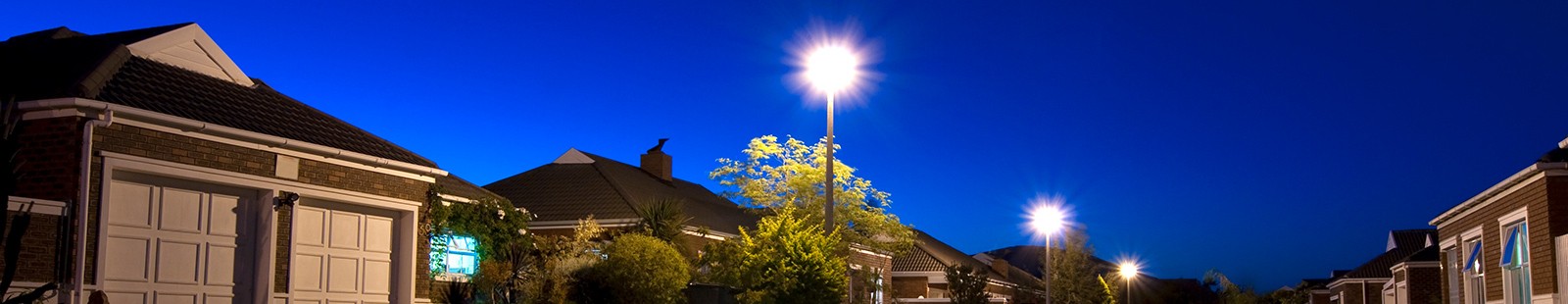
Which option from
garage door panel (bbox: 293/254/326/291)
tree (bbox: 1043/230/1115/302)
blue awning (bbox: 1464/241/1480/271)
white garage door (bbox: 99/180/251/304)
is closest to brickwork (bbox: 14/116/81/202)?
white garage door (bbox: 99/180/251/304)

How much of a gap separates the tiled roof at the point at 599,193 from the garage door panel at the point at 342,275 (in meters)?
13.9

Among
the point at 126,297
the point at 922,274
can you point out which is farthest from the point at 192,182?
the point at 922,274

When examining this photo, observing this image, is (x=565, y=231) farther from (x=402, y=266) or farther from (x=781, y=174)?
(x=402, y=266)

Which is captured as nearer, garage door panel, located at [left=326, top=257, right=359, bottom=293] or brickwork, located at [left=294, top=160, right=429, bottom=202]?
brickwork, located at [left=294, top=160, right=429, bottom=202]

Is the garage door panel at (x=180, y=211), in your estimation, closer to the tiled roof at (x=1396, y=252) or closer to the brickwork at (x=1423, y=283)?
the brickwork at (x=1423, y=283)

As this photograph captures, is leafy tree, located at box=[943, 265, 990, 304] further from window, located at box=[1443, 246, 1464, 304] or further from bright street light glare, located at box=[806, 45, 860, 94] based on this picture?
bright street light glare, located at box=[806, 45, 860, 94]

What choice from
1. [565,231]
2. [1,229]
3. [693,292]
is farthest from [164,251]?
[565,231]

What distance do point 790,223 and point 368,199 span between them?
835 cm

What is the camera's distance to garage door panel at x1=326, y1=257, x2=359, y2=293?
24.3 m

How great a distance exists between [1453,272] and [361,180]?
24956 mm

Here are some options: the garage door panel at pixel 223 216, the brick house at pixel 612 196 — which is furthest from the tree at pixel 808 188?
the garage door panel at pixel 223 216

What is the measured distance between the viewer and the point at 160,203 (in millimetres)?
20719

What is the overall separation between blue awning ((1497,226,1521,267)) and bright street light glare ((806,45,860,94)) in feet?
41.3

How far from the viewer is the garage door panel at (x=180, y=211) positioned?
20766 millimetres
